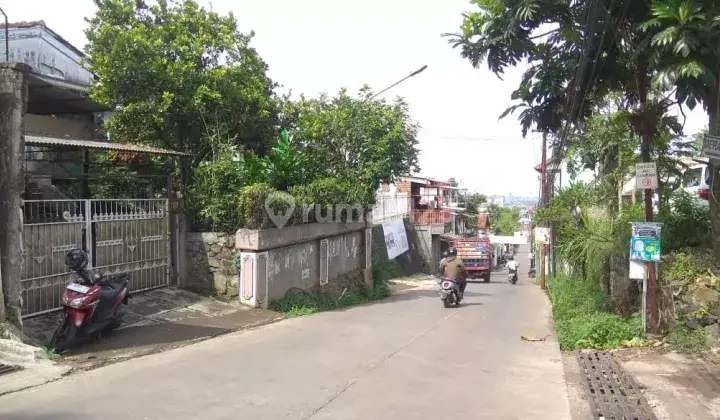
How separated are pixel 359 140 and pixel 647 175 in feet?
32.5

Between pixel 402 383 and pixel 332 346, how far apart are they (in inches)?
93.1

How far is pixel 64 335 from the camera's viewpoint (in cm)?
760

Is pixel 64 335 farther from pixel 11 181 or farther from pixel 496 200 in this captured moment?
pixel 496 200

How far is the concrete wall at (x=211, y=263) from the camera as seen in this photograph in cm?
1206

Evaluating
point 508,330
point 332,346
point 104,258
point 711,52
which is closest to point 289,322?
point 332,346

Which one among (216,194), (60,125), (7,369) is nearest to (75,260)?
(7,369)

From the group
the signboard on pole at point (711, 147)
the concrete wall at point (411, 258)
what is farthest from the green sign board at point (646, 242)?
the concrete wall at point (411, 258)

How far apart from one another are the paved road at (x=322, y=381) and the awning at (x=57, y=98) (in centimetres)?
773

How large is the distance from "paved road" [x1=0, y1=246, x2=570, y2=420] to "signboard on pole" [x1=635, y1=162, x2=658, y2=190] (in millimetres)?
2874

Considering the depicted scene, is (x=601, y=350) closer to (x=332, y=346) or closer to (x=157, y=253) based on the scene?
(x=332, y=346)

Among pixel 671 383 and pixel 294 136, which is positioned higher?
pixel 294 136

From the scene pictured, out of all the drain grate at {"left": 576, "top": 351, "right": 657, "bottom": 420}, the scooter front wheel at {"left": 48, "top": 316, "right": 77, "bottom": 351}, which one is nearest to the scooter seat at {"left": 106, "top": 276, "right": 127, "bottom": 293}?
the scooter front wheel at {"left": 48, "top": 316, "right": 77, "bottom": 351}

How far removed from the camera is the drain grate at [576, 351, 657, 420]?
568 centimetres

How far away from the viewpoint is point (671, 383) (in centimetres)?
674
